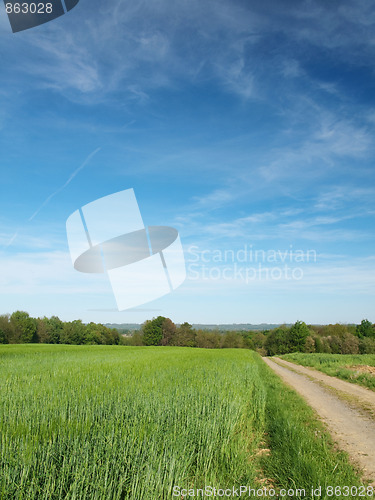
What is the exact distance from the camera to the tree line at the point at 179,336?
3145 inches

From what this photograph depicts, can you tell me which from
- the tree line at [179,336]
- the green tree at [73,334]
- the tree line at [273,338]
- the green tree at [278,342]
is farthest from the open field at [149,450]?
the green tree at [73,334]

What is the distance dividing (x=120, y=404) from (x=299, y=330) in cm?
8342

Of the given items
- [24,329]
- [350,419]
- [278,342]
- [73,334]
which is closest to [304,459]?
[350,419]

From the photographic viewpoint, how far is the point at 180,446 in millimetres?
4805

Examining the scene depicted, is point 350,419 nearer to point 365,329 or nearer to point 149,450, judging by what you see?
point 149,450

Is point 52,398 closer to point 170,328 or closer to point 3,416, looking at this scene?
point 3,416

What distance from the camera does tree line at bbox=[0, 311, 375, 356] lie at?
79.9m

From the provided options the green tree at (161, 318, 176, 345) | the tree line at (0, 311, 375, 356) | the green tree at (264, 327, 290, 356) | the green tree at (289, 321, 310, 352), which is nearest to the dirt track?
the tree line at (0, 311, 375, 356)

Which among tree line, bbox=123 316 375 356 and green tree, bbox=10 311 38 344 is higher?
green tree, bbox=10 311 38 344

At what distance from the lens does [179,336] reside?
103750 mm

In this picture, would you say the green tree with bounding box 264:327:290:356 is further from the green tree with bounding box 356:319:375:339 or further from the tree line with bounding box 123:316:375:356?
the green tree with bounding box 356:319:375:339

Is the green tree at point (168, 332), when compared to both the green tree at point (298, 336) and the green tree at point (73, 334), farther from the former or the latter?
the green tree at point (298, 336)

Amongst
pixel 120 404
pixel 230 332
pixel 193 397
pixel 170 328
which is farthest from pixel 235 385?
pixel 230 332

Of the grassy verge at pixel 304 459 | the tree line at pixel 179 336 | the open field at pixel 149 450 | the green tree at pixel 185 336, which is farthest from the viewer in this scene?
the green tree at pixel 185 336
